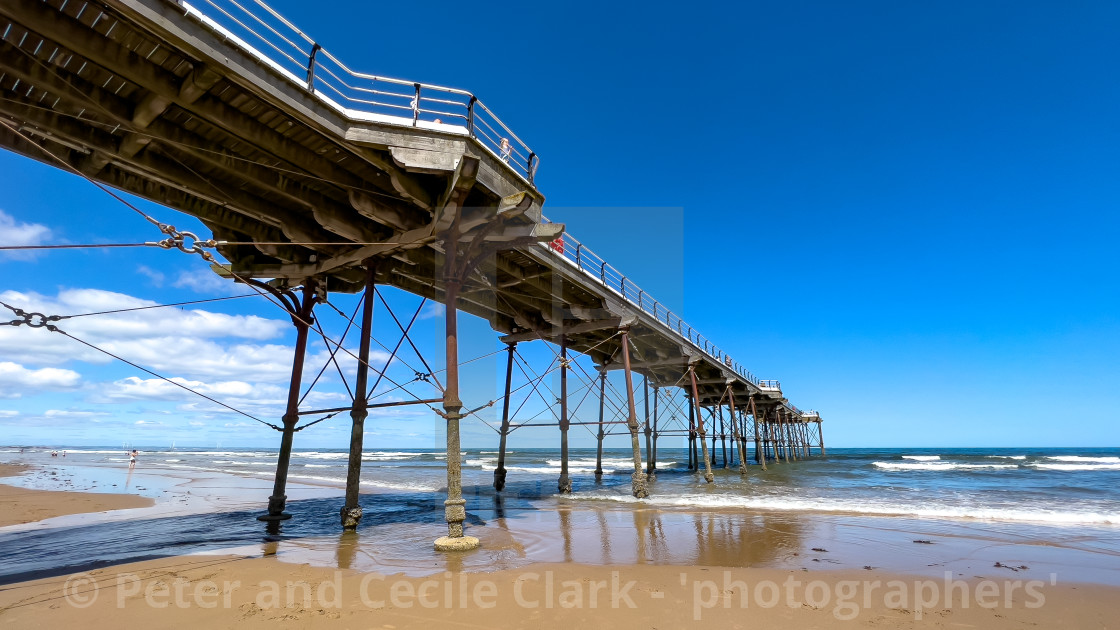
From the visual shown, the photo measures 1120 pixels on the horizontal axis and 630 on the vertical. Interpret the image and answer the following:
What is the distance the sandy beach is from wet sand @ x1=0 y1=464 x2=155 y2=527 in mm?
2791

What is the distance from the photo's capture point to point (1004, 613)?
600cm

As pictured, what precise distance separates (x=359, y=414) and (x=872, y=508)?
16.6 metres

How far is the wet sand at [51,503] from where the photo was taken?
1337 cm

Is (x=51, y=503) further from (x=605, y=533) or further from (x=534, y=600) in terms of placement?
(x=534, y=600)

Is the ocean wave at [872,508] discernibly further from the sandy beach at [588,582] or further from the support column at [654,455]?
the support column at [654,455]

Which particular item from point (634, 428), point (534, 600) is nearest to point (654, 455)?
point (634, 428)

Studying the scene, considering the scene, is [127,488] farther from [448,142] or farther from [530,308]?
[448,142]

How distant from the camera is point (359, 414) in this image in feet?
35.3

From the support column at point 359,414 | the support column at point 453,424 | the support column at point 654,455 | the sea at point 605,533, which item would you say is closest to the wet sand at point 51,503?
the sea at point 605,533

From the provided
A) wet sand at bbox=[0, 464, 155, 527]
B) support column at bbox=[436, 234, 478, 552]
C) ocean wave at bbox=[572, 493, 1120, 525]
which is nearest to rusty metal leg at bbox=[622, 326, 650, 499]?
ocean wave at bbox=[572, 493, 1120, 525]

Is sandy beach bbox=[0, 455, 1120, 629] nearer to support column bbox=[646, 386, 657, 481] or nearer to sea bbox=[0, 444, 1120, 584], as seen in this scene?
sea bbox=[0, 444, 1120, 584]

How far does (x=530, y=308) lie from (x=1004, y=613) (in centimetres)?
1530

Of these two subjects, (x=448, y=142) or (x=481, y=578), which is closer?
(x=481, y=578)

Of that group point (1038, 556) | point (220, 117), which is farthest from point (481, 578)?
point (1038, 556)
